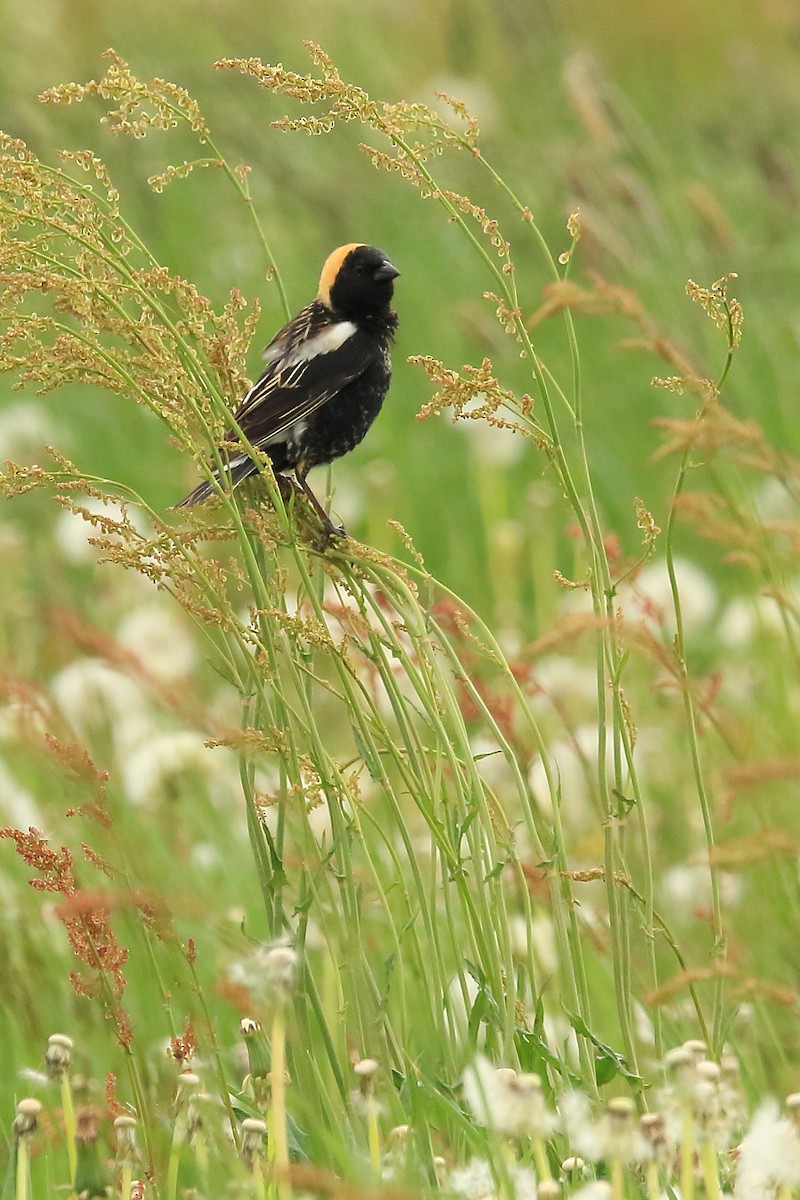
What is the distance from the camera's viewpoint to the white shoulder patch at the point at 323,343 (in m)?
2.96

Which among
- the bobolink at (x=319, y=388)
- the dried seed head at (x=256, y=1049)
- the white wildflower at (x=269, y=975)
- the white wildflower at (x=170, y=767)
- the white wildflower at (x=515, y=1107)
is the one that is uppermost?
the bobolink at (x=319, y=388)

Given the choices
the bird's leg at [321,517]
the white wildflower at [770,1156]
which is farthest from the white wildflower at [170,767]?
the white wildflower at [770,1156]

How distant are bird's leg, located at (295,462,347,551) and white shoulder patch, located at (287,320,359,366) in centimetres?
20

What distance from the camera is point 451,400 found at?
5.50ft

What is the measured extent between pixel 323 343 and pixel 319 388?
0.13 metres

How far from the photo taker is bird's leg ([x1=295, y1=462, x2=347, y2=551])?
1.92 meters

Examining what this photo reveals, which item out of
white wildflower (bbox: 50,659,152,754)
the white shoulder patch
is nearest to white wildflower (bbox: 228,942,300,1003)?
the white shoulder patch

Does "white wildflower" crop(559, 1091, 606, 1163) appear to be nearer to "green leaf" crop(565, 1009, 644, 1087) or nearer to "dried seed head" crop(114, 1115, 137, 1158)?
"green leaf" crop(565, 1009, 644, 1087)

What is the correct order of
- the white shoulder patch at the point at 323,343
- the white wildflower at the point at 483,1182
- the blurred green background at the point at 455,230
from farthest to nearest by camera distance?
the blurred green background at the point at 455,230
the white shoulder patch at the point at 323,343
the white wildflower at the point at 483,1182

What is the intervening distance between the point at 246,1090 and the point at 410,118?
3.42 ft

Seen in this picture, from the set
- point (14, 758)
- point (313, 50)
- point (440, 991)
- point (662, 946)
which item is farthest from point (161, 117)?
point (14, 758)

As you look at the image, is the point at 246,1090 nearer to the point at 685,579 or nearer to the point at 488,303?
the point at 685,579

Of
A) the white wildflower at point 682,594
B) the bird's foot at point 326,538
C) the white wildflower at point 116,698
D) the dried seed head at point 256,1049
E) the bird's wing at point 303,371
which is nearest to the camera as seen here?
the dried seed head at point 256,1049

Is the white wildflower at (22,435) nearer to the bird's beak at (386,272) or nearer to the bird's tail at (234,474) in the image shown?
the bird's beak at (386,272)
